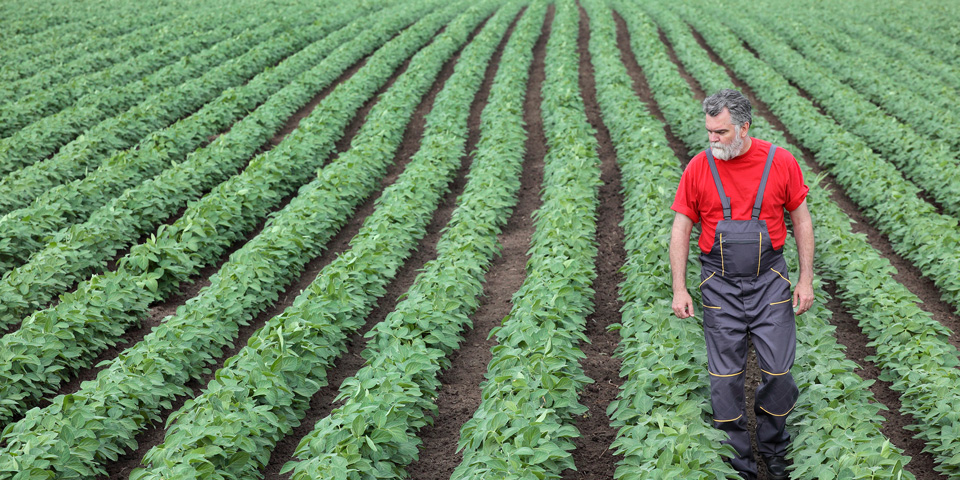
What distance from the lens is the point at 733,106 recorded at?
11.5 feet

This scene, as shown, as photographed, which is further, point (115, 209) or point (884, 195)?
point (884, 195)

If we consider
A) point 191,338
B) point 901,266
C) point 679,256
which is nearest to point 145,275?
point 191,338

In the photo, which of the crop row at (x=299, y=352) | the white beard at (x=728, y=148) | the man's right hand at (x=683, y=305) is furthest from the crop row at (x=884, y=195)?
the crop row at (x=299, y=352)

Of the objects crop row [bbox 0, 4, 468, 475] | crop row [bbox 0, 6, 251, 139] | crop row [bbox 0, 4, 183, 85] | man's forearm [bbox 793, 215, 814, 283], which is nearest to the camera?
man's forearm [bbox 793, 215, 814, 283]

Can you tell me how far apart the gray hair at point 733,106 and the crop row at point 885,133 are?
4.59 meters

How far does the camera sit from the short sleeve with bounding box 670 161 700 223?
3760mm

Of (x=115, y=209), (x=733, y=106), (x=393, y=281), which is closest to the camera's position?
(x=733, y=106)

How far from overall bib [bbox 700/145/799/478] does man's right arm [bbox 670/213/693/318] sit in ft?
0.46

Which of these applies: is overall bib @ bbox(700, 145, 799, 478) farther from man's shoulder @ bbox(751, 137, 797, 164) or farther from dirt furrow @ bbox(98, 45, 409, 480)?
dirt furrow @ bbox(98, 45, 409, 480)

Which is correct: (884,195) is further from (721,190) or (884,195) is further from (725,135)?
(725,135)

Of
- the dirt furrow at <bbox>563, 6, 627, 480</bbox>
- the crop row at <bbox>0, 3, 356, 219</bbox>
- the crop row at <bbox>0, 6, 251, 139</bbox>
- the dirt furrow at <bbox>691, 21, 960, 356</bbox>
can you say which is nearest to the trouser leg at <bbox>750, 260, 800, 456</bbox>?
the dirt furrow at <bbox>563, 6, 627, 480</bbox>

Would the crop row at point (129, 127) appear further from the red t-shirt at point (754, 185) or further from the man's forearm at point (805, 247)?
the man's forearm at point (805, 247)

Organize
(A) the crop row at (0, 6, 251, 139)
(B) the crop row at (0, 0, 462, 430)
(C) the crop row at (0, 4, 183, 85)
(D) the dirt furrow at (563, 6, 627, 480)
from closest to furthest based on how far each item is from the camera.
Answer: (D) the dirt furrow at (563, 6, 627, 480), (B) the crop row at (0, 0, 462, 430), (A) the crop row at (0, 6, 251, 139), (C) the crop row at (0, 4, 183, 85)

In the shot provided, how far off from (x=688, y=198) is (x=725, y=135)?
427 mm
